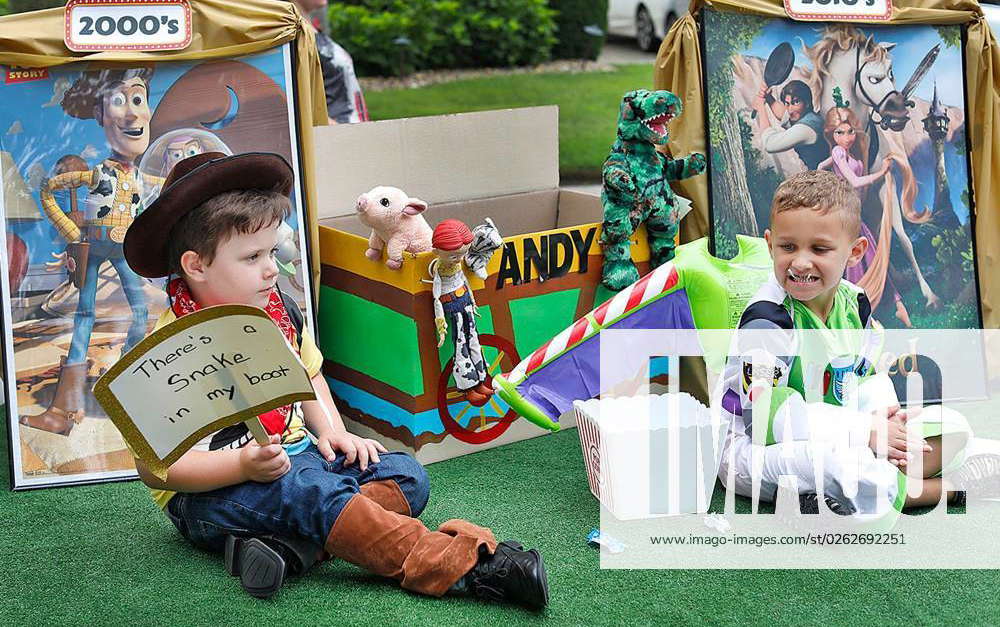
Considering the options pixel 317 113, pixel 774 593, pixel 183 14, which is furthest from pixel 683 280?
pixel 183 14

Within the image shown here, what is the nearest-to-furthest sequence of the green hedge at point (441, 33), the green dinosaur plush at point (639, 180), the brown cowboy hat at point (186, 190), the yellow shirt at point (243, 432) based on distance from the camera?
the brown cowboy hat at point (186, 190) < the yellow shirt at point (243, 432) < the green dinosaur plush at point (639, 180) < the green hedge at point (441, 33)

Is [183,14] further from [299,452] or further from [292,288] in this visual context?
[299,452]

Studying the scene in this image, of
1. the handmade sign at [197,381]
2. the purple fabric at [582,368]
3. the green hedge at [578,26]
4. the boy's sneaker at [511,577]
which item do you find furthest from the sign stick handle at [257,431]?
the green hedge at [578,26]

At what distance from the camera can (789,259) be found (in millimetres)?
2646

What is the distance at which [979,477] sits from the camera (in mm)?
2781

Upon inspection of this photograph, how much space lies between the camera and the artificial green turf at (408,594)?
2305 mm

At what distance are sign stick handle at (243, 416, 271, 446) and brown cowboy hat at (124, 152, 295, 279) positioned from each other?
44 cm

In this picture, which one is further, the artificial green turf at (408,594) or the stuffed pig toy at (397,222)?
the stuffed pig toy at (397,222)

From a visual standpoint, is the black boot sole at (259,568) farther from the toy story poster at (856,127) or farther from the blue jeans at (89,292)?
the toy story poster at (856,127)

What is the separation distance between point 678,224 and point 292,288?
3.74 ft

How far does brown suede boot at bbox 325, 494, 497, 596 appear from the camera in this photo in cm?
235

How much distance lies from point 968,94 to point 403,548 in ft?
7.25

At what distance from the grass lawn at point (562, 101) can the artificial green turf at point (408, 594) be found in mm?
5056

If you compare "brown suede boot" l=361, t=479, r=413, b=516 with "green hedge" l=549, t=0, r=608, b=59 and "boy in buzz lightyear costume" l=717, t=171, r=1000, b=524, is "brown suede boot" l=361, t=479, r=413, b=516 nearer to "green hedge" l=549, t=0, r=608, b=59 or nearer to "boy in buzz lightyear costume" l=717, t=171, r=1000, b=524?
"boy in buzz lightyear costume" l=717, t=171, r=1000, b=524
